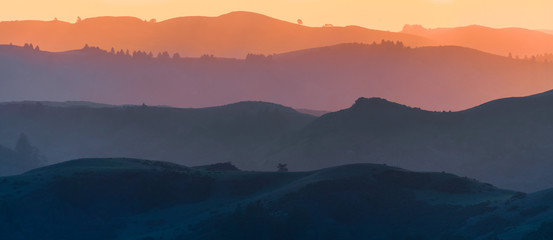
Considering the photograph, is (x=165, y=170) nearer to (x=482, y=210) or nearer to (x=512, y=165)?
(x=482, y=210)

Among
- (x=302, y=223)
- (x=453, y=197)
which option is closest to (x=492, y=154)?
(x=453, y=197)

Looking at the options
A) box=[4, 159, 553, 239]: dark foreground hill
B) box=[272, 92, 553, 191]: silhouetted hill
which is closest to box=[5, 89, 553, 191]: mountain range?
box=[272, 92, 553, 191]: silhouetted hill

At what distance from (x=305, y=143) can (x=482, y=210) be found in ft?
331

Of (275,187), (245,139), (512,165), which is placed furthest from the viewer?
(245,139)

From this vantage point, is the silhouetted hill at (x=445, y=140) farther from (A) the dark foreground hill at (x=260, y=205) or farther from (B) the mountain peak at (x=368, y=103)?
(A) the dark foreground hill at (x=260, y=205)

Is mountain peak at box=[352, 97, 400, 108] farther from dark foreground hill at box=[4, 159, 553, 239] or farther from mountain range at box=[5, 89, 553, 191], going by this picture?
A: dark foreground hill at box=[4, 159, 553, 239]

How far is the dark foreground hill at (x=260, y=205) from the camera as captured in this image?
57.7 m

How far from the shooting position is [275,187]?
70375 mm

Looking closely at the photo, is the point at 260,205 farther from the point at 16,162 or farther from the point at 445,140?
the point at 16,162

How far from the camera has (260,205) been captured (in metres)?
61.2

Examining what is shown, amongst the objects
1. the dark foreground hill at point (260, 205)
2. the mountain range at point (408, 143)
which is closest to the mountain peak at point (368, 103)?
the mountain range at point (408, 143)

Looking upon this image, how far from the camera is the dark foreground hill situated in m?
57.7

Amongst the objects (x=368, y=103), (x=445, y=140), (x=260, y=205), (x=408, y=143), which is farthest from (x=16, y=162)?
(x=260, y=205)

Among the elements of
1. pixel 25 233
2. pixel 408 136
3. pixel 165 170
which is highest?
pixel 408 136
